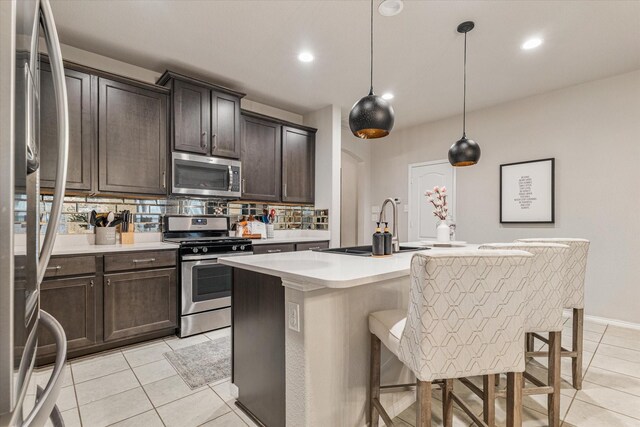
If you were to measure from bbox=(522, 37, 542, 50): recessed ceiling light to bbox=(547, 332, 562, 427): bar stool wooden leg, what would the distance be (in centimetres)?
249

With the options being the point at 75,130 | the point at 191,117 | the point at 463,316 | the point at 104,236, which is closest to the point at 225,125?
the point at 191,117

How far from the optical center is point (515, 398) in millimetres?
1368

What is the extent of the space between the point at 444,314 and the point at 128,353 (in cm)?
269

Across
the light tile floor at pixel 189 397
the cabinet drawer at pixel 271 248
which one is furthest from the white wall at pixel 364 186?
the light tile floor at pixel 189 397

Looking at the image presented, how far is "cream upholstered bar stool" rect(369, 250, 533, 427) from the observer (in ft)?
3.85

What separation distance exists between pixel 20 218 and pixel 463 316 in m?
1.29

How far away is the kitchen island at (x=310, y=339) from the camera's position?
1.43m

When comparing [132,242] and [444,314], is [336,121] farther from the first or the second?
[444,314]

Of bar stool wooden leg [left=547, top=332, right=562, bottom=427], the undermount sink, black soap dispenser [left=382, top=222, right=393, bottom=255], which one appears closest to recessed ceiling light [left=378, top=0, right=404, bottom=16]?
black soap dispenser [left=382, top=222, right=393, bottom=255]

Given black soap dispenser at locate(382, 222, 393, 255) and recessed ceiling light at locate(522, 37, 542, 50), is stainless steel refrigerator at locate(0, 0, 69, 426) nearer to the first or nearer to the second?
black soap dispenser at locate(382, 222, 393, 255)

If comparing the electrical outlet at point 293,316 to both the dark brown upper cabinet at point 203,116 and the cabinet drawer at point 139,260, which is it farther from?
the dark brown upper cabinet at point 203,116

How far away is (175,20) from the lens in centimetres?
255

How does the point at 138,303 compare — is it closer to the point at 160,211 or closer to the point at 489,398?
the point at 160,211

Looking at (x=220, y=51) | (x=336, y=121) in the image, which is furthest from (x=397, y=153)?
(x=220, y=51)
